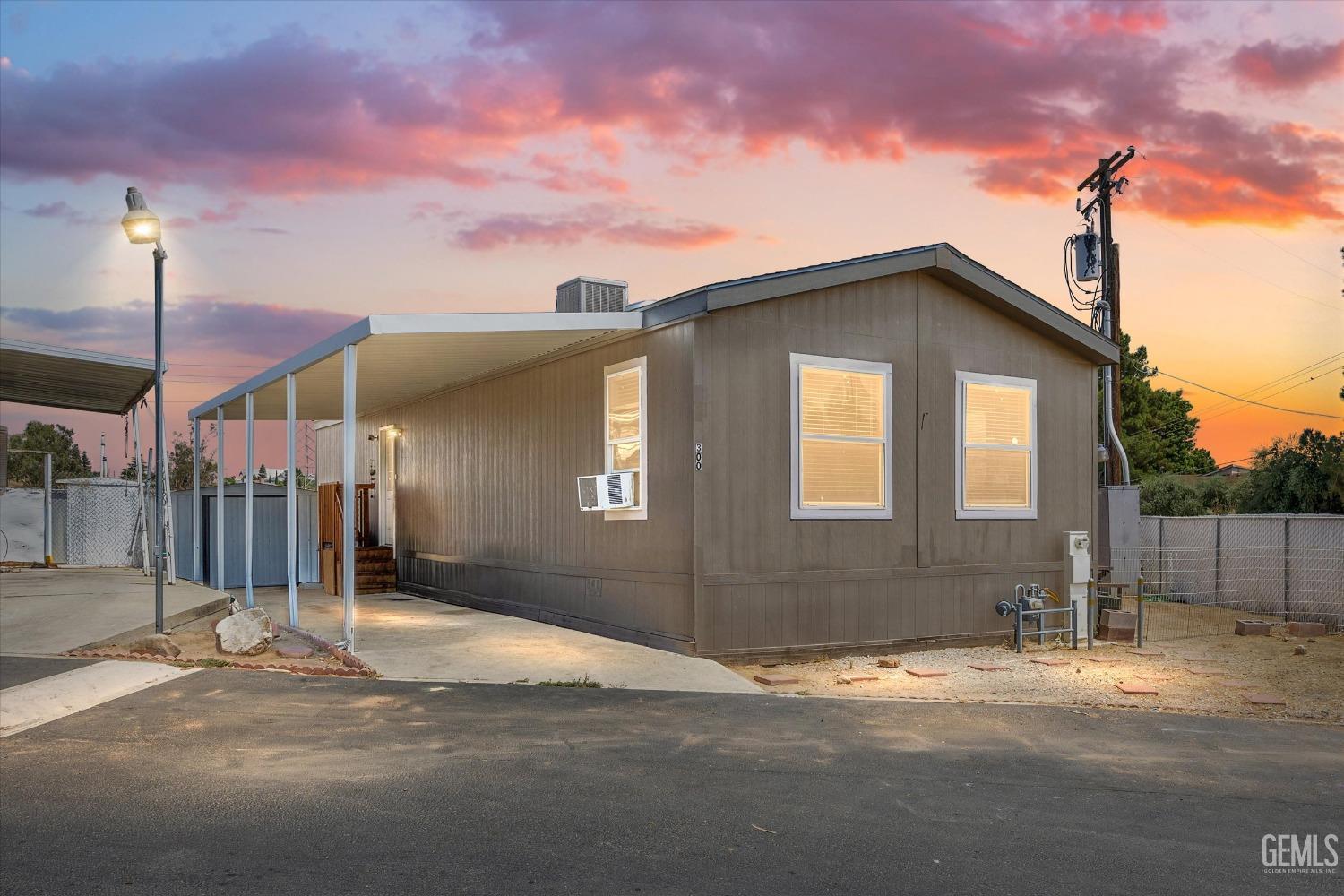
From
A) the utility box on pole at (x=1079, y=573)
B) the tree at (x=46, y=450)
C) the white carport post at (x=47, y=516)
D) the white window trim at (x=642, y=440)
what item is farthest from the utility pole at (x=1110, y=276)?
the tree at (x=46, y=450)

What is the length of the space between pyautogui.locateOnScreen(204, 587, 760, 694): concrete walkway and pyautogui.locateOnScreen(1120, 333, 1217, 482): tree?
25482 millimetres

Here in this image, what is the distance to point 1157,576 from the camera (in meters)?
17.5

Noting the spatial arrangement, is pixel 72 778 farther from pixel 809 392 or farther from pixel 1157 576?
pixel 1157 576

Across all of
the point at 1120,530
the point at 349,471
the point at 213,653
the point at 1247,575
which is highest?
the point at 349,471

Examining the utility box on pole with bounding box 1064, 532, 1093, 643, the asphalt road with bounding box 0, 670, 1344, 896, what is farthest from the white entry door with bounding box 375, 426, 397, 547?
the utility box on pole with bounding box 1064, 532, 1093, 643

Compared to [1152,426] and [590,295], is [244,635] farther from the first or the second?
[1152,426]

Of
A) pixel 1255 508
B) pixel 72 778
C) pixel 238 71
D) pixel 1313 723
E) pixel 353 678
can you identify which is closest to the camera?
pixel 72 778

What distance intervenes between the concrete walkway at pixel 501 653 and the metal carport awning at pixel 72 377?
4.27m

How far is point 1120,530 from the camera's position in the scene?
1570 cm

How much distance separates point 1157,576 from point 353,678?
46.8ft

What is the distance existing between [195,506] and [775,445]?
11706 millimetres

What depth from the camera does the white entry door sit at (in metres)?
17.5

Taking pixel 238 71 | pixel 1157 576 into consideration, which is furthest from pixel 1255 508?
pixel 238 71

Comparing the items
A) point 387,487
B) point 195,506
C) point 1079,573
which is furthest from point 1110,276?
point 195,506
